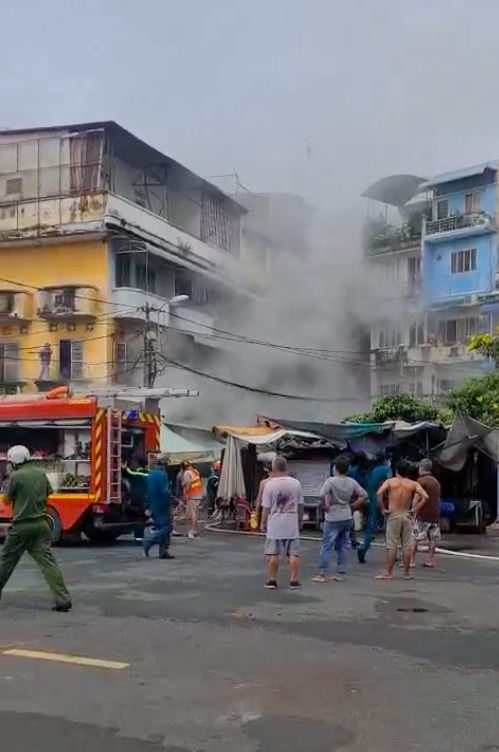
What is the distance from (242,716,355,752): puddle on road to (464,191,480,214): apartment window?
35677mm

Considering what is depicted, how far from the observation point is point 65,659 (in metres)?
6.49

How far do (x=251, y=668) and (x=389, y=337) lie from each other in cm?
3354

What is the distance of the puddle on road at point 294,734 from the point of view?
4.57 meters

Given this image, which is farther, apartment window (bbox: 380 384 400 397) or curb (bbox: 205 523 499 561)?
apartment window (bbox: 380 384 400 397)

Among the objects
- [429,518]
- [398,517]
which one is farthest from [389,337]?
[398,517]

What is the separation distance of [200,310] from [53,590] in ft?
101

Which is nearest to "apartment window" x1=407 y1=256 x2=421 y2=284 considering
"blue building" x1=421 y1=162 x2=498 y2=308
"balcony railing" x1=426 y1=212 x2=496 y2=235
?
"blue building" x1=421 y1=162 x2=498 y2=308

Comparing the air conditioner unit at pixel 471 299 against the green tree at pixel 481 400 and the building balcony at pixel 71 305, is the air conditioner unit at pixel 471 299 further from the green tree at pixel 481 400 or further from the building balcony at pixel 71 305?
the building balcony at pixel 71 305

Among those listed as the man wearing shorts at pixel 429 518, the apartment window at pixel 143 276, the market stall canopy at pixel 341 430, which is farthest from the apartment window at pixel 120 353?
the man wearing shorts at pixel 429 518

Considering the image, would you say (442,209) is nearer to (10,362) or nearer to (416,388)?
(416,388)

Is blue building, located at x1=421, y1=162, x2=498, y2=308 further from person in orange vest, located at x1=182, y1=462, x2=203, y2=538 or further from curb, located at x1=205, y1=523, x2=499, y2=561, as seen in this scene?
person in orange vest, located at x1=182, y1=462, x2=203, y2=538

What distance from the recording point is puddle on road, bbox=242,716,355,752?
4.57 meters

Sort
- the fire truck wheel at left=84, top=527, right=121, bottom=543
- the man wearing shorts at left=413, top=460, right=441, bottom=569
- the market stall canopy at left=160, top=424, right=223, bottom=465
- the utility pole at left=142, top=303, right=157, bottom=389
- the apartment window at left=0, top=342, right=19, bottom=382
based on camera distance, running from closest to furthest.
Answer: the man wearing shorts at left=413, top=460, right=441, bottom=569 < the fire truck wheel at left=84, top=527, right=121, bottom=543 < the market stall canopy at left=160, top=424, right=223, bottom=465 < the utility pole at left=142, top=303, right=157, bottom=389 < the apartment window at left=0, top=342, right=19, bottom=382

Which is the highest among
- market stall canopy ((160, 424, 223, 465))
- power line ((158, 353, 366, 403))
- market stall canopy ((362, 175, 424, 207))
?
market stall canopy ((362, 175, 424, 207))
